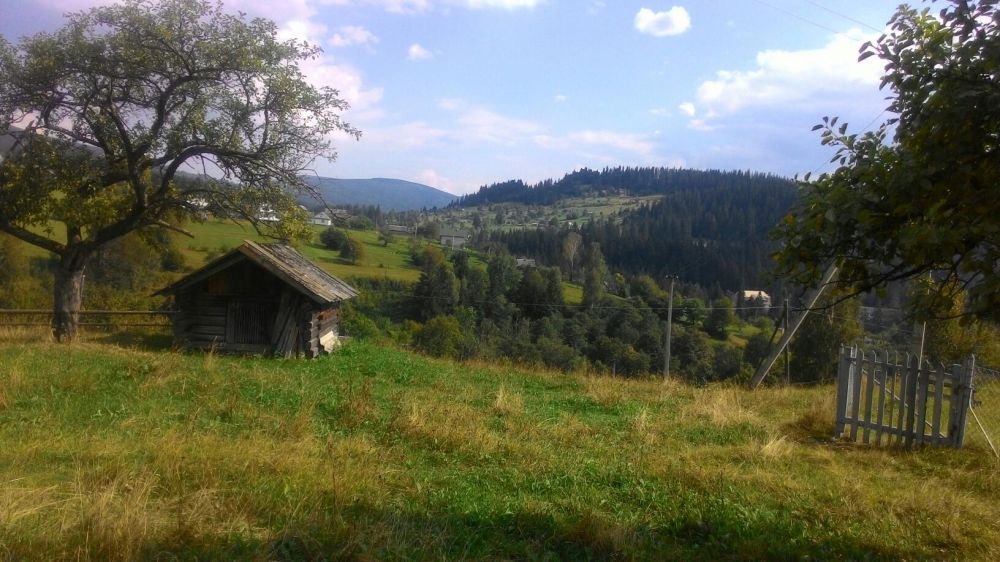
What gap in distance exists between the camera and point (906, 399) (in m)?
10.2

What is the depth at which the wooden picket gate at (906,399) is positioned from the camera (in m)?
9.77

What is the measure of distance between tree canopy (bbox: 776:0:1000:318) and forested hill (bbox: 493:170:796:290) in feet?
124

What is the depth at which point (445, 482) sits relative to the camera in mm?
6637

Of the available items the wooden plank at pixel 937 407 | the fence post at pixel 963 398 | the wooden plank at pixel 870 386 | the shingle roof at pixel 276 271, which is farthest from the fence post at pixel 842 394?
the shingle roof at pixel 276 271

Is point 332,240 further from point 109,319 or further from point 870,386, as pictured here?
point 870,386

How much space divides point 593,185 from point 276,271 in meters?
135

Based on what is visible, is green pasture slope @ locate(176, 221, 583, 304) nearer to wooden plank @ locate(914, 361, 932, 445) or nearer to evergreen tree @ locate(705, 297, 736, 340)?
evergreen tree @ locate(705, 297, 736, 340)

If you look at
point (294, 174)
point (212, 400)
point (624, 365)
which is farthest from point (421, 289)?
point (212, 400)

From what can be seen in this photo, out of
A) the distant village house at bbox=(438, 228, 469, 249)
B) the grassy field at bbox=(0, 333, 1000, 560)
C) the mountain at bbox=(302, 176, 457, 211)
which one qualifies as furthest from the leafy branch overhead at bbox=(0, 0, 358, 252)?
the mountain at bbox=(302, 176, 457, 211)

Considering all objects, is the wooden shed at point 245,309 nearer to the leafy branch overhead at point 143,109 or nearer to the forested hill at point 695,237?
the leafy branch overhead at point 143,109

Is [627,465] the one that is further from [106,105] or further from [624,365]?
[624,365]

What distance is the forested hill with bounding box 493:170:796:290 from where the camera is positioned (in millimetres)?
50031

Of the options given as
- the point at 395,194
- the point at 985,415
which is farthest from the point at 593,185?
the point at 985,415

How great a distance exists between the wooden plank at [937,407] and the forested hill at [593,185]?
101715 mm
